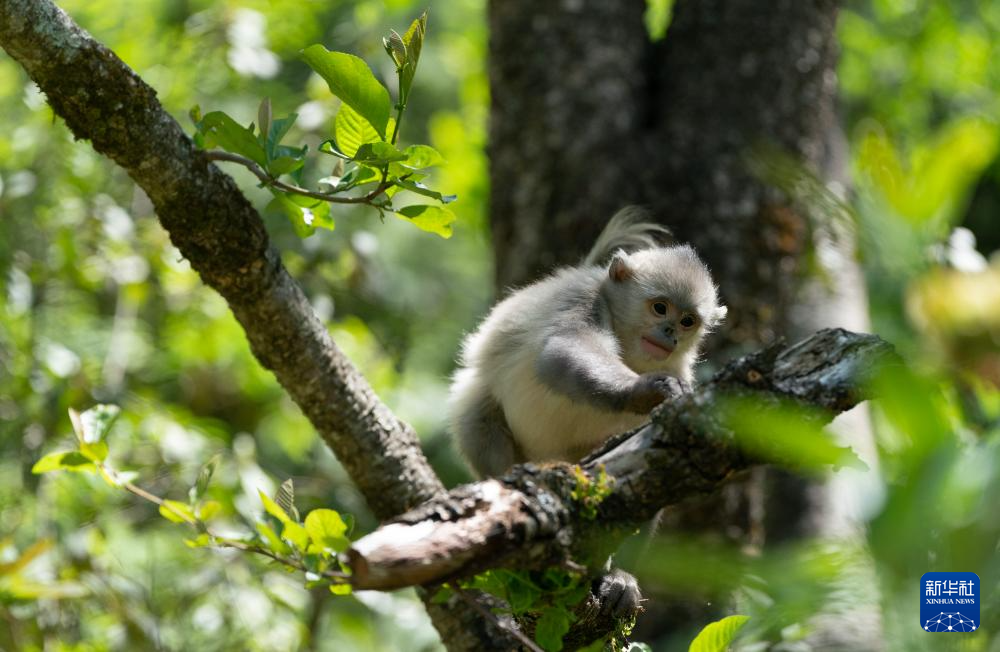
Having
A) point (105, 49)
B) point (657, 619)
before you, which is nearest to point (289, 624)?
point (657, 619)

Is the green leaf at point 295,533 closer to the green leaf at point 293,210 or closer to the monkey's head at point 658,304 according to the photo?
the green leaf at point 293,210

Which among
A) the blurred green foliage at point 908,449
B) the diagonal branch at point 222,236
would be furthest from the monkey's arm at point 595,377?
the blurred green foliage at point 908,449

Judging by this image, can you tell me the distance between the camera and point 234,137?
2514 millimetres

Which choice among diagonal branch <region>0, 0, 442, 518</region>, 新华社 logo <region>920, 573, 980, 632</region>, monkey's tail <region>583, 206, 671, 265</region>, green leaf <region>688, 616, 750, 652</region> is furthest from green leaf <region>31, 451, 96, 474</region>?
新华社 logo <region>920, 573, 980, 632</region>

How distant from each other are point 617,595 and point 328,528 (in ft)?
2.96

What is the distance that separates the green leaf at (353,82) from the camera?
2.22 metres

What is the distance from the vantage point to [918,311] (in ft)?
4.04

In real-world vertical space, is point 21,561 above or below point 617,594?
above

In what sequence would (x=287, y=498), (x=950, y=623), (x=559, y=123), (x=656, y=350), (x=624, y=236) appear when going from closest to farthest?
(x=950, y=623), (x=287, y=498), (x=656, y=350), (x=624, y=236), (x=559, y=123)

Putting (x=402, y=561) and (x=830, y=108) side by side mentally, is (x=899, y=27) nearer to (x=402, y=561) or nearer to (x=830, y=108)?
(x=830, y=108)

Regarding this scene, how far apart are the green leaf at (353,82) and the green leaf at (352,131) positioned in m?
0.08

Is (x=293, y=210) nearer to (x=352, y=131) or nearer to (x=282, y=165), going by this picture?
(x=282, y=165)

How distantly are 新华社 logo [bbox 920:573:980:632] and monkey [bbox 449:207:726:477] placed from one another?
5.35 feet

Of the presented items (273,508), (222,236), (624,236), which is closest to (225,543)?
(273,508)
